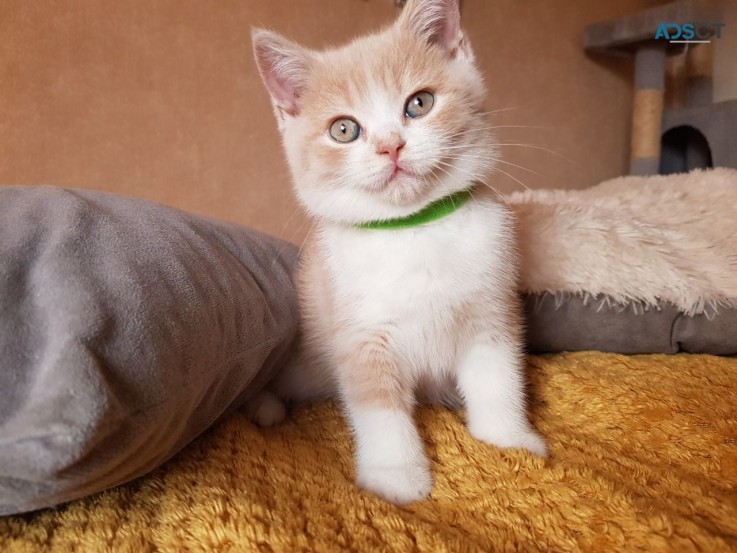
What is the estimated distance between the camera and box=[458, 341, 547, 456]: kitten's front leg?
801 mm

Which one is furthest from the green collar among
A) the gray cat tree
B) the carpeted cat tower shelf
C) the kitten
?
the gray cat tree

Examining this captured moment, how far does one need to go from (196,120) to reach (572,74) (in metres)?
1.77

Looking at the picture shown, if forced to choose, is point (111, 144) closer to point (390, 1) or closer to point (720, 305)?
point (390, 1)

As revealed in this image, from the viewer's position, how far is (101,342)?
19.2 inches

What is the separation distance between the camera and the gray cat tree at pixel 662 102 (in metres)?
2.04

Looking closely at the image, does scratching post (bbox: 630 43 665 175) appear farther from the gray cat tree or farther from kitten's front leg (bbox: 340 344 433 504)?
kitten's front leg (bbox: 340 344 433 504)

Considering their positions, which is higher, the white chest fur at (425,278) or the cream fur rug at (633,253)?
the white chest fur at (425,278)

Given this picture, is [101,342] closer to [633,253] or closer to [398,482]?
[398,482]

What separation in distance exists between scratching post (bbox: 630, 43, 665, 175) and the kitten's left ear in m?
1.73

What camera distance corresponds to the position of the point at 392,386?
2.65 feet

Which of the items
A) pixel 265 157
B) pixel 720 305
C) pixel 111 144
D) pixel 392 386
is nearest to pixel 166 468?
pixel 392 386

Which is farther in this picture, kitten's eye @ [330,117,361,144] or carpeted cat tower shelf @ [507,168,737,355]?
carpeted cat tower shelf @ [507,168,737,355]

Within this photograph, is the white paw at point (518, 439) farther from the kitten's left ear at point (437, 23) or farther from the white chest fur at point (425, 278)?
the kitten's left ear at point (437, 23)

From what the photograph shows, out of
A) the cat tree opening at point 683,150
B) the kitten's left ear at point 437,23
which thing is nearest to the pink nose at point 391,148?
the kitten's left ear at point 437,23
